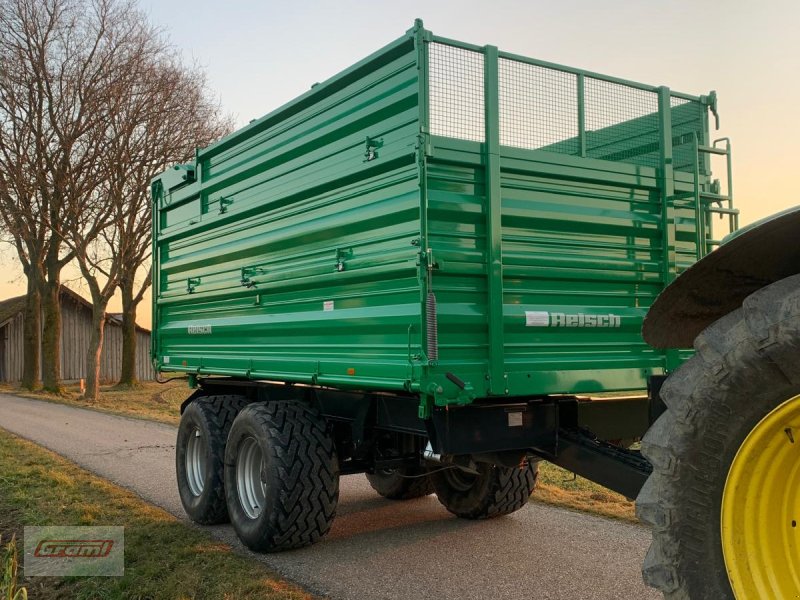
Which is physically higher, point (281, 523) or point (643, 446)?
point (643, 446)

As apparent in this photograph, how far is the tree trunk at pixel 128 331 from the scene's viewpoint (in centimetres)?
2533

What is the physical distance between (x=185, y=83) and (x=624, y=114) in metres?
19.7

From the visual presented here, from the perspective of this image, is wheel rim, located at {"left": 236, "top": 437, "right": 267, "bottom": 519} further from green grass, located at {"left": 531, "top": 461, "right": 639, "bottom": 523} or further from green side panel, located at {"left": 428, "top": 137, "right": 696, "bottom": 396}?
green grass, located at {"left": 531, "top": 461, "right": 639, "bottom": 523}

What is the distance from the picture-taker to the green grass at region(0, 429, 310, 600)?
452cm

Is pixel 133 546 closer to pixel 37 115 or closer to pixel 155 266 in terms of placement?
pixel 155 266

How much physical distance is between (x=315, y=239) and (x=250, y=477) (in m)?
1.94

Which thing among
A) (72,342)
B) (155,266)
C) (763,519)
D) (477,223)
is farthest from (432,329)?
(72,342)

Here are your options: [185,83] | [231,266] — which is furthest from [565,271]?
[185,83]

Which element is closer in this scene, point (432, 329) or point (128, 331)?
point (432, 329)

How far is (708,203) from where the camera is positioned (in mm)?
5004

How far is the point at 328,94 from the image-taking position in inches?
209

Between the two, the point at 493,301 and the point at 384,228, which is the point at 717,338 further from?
the point at 384,228

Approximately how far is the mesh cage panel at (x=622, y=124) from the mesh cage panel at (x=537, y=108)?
0.17m

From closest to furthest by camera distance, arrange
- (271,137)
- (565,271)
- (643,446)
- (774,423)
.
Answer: (774,423)
(643,446)
(565,271)
(271,137)
